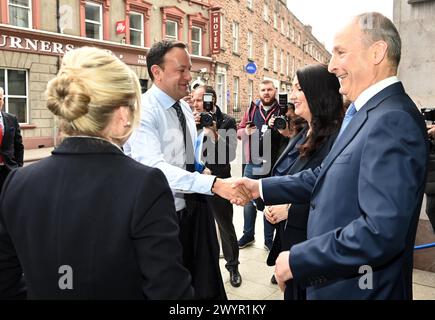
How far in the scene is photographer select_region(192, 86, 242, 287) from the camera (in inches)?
156

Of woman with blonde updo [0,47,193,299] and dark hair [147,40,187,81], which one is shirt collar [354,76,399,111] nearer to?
woman with blonde updo [0,47,193,299]

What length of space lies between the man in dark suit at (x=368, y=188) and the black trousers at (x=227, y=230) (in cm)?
220

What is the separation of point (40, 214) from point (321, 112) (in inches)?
74.6

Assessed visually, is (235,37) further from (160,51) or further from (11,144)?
(160,51)

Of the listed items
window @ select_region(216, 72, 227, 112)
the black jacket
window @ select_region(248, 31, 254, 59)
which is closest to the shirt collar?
the black jacket

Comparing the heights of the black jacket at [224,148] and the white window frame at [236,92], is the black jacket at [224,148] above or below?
below

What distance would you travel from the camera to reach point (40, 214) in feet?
4.06

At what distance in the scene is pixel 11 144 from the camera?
542cm

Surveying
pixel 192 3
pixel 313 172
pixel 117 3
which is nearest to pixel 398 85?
pixel 313 172

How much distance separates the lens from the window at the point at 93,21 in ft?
52.5

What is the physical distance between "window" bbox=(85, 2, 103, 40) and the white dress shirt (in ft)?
48.9

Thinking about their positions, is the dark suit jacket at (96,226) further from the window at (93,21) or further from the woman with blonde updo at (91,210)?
the window at (93,21)

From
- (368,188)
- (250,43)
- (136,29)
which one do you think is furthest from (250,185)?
(250,43)

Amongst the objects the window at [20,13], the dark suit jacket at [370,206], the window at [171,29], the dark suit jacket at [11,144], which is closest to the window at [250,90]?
the window at [171,29]
